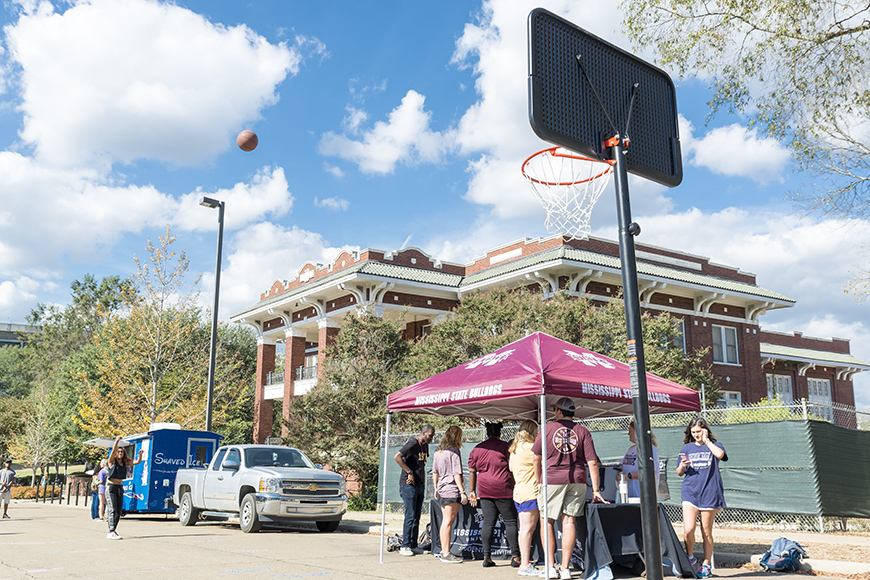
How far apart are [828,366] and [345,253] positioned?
3242 centimetres

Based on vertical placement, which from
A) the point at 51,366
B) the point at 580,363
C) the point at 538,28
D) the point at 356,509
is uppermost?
the point at 51,366

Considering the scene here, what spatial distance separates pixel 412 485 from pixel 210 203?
13174mm

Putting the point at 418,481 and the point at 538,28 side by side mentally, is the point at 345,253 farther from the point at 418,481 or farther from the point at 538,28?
the point at 538,28

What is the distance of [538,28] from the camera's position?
5555mm

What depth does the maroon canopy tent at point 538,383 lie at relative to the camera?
8.63 meters

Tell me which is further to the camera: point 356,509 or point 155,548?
point 356,509

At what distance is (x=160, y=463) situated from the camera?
1919 cm

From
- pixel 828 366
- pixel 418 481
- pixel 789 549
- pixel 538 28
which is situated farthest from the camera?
pixel 828 366

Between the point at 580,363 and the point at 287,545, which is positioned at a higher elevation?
the point at 580,363

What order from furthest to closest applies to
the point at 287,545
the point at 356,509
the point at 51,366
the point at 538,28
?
the point at 51,366
the point at 356,509
the point at 287,545
the point at 538,28

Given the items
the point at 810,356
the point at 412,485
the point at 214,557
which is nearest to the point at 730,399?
the point at 810,356

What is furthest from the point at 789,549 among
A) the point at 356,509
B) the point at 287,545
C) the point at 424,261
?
the point at 424,261

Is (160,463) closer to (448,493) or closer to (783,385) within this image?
(448,493)

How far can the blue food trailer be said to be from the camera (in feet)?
62.5
